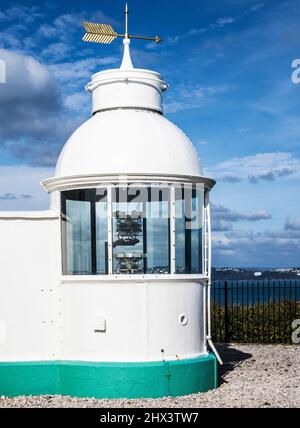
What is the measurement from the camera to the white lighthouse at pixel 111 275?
448 inches

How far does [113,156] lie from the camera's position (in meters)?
11.6

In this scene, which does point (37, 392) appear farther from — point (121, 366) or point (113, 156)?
point (113, 156)

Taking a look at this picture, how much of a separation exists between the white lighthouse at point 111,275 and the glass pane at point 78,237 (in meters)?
0.02

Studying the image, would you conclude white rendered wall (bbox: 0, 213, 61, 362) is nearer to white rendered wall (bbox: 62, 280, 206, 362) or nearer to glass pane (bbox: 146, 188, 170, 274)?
white rendered wall (bbox: 62, 280, 206, 362)

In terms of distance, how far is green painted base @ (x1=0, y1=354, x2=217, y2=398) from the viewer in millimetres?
11164

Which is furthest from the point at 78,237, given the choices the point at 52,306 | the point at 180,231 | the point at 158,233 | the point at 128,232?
the point at 180,231

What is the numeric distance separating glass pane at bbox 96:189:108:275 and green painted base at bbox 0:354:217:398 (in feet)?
5.00

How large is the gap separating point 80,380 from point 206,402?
1952 mm

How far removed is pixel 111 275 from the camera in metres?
11.4

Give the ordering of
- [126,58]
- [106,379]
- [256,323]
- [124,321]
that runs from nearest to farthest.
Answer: [106,379] < [124,321] < [126,58] < [256,323]

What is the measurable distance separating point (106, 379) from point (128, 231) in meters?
2.35

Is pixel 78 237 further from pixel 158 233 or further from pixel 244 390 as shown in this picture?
pixel 244 390

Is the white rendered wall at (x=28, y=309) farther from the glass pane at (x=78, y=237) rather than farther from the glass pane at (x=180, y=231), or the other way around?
the glass pane at (x=180, y=231)

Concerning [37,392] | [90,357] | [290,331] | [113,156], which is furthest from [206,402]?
[290,331]
